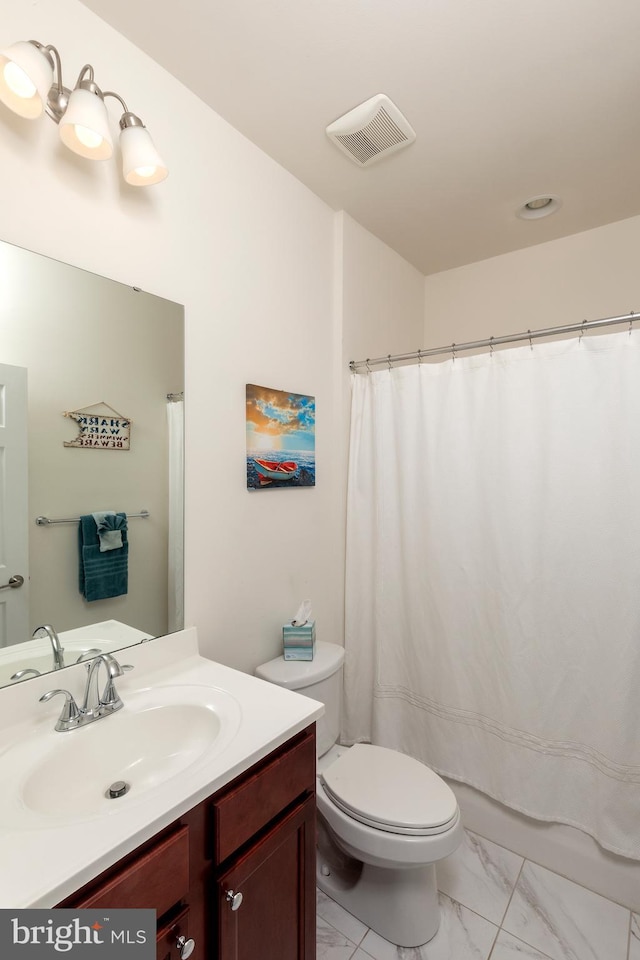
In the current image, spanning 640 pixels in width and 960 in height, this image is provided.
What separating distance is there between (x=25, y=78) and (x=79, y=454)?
81 cm

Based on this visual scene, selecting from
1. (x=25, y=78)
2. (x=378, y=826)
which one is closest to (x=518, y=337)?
(x=25, y=78)

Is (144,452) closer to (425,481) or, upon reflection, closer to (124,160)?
(124,160)

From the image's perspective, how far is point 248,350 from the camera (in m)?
1.65

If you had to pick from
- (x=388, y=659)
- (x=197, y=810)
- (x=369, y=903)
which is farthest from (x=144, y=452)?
(x=369, y=903)

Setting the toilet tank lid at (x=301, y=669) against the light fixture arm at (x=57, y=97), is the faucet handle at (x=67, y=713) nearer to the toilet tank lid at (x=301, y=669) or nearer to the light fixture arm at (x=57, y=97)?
the toilet tank lid at (x=301, y=669)

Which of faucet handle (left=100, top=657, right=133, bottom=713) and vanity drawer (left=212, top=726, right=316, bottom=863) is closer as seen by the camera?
vanity drawer (left=212, top=726, right=316, bottom=863)

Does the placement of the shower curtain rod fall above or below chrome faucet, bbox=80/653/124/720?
above

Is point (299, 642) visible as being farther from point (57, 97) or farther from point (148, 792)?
point (57, 97)

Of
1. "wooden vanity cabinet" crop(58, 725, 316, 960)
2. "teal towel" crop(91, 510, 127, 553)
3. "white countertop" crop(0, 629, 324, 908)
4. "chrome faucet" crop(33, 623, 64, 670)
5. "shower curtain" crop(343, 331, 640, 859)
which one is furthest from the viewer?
"shower curtain" crop(343, 331, 640, 859)

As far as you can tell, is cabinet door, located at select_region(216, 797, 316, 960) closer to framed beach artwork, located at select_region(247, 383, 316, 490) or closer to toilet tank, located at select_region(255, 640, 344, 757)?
toilet tank, located at select_region(255, 640, 344, 757)

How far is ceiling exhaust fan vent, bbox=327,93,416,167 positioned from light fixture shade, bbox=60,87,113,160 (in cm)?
81

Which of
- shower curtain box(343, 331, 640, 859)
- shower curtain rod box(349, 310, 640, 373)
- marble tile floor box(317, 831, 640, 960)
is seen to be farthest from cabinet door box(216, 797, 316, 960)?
shower curtain rod box(349, 310, 640, 373)

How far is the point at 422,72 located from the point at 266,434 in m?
1.22

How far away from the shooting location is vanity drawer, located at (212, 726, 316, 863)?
2.95ft
